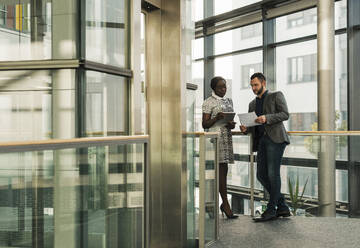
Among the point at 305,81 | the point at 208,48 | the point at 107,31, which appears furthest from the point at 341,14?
the point at 107,31

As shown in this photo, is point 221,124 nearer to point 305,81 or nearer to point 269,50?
point 305,81

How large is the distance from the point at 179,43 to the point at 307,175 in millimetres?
2584

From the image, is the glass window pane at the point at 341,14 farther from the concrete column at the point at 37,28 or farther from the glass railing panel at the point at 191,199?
the concrete column at the point at 37,28

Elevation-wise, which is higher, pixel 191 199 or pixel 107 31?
pixel 107 31

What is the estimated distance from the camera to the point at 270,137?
4.32 m

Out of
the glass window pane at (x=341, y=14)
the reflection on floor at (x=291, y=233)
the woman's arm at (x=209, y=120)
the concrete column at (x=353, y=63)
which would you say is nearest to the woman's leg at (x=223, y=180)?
the reflection on floor at (x=291, y=233)

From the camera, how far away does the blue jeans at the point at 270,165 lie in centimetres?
432

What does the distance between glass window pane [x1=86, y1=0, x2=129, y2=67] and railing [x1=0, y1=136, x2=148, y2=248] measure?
0.71 meters

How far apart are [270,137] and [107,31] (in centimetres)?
212

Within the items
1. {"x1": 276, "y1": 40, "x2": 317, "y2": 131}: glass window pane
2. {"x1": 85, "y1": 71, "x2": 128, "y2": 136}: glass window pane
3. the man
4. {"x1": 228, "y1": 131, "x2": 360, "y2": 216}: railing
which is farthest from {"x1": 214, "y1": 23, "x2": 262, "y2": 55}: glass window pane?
{"x1": 85, "y1": 71, "x2": 128, "y2": 136}: glass window pane

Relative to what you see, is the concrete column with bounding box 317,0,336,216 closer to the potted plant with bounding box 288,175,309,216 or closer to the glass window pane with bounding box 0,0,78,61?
the potted plant with bounding box 288,175,309,216

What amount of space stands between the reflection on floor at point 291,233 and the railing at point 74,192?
140 centimetres

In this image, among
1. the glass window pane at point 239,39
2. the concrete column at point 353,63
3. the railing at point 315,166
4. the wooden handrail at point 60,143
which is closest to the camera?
the wooden handrail at point 60,143

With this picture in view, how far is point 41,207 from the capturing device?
1.92 meters
